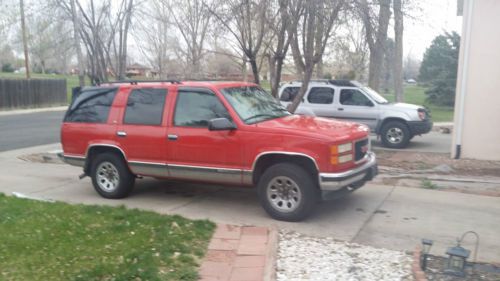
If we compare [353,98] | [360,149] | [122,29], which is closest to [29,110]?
[122,29]

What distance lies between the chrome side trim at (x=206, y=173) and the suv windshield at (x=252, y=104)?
2.41ft

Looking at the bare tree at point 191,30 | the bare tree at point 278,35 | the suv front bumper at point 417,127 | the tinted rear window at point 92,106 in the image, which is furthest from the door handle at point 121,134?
the bare tree at point 191,30

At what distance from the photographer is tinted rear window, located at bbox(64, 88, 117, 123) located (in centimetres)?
750

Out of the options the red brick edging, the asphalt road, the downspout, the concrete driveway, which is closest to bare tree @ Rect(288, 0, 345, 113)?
the downspout

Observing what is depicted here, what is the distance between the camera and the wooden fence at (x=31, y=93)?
29344 mm

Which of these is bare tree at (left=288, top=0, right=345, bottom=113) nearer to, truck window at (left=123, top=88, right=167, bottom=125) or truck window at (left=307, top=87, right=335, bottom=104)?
truck window at (left=307, top=87, right=335, bottom=104)

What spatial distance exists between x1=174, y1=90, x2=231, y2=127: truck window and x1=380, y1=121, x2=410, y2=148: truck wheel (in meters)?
7.63

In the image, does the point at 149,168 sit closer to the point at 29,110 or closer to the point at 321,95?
the point at 321,95

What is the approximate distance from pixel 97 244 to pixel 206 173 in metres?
1.94

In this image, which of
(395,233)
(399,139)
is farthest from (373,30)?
(395,233)

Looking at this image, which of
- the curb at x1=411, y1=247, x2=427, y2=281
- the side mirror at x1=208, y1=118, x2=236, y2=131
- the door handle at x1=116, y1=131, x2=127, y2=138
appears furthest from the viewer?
the door handle at x1=116, y1=131, x2=127, y2=138

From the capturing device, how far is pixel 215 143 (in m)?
6.52

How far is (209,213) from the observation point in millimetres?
6684

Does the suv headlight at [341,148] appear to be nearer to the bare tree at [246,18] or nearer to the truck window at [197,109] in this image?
the truck window at [197,109]
